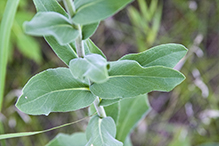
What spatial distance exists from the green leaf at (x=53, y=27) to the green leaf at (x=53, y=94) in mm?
128

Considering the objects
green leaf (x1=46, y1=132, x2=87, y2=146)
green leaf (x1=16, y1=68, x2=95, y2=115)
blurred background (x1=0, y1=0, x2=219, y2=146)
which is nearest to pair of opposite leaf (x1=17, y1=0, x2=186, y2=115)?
green leaf (x1=16, y1=68, x2=95, y2=115)

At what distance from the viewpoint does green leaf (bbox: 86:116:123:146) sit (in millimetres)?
525

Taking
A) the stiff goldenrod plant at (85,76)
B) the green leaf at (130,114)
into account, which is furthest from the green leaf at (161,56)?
the green leaf at (130,114)

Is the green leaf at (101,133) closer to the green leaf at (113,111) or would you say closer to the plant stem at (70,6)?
the green leaf at (113,111)

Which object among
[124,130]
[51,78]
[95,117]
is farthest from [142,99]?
[51,78]

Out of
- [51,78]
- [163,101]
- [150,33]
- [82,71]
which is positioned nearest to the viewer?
[82,71]

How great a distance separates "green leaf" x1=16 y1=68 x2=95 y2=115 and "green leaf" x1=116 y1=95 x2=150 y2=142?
1.13 feet

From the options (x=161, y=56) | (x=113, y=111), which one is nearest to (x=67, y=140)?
(x=113, y=111)

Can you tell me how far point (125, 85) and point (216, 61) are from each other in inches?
61.7

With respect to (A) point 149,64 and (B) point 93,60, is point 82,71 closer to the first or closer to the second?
(B) point 93,60

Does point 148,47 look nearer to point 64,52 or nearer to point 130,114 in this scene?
point 130,114

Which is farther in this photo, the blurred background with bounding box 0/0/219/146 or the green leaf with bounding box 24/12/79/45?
the blurred background with bounding box 0/0/219/146

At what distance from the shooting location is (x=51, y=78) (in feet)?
1.66

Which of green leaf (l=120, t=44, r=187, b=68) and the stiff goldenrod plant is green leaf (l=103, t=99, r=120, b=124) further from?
green leaf (l=120, t=44, r=187, b=68)
